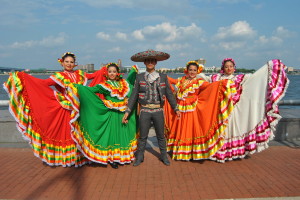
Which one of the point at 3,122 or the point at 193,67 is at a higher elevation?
the point at 193,67

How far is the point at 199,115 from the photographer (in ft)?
14.5

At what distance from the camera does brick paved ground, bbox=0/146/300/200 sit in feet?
10.8

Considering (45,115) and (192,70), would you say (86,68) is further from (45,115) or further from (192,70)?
(192,70)

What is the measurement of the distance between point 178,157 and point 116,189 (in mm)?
1500

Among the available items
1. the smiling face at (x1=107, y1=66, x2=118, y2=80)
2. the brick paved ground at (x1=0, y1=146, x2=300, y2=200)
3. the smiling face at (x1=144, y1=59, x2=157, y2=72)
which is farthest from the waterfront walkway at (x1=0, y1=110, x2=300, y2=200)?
the smiling face at (x1=144, y1=59, x2=157, y2=72)

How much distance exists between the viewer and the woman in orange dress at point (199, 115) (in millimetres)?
4262

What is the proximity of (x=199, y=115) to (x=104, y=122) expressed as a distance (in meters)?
1.77

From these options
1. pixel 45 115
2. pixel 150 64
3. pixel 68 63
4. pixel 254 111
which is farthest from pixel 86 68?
pixel 254 111

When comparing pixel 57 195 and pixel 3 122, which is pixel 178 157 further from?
pixel 3 122

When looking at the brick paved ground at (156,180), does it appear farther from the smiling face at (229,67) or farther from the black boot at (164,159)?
the smiling face at (229,67)

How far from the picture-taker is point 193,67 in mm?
4480

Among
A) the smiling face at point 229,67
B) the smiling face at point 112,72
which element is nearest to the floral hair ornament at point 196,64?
the smiling face at point 229,67

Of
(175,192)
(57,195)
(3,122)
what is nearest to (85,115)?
(57,195)

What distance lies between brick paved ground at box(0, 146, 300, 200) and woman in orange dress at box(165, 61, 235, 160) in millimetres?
303
